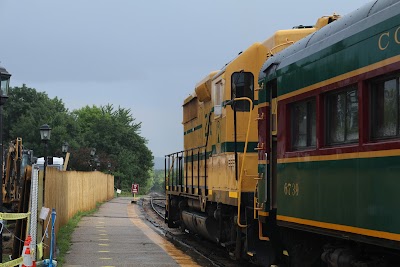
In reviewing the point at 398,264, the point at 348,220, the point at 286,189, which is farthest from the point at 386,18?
the point at 286,189

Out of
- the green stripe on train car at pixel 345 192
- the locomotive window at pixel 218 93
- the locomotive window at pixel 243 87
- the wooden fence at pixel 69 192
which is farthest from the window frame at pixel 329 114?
the wooden fence at pixel 69 192

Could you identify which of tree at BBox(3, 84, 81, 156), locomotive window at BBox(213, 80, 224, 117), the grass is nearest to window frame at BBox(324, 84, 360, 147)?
locomotive window at BBox(213, 80, 224, 117)

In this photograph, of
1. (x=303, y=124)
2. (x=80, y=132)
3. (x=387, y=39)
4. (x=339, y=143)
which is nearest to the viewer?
(x=387, y=39)

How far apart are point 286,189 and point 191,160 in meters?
10.4

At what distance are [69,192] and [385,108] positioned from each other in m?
21.4

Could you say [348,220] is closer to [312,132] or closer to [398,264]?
[398,264]

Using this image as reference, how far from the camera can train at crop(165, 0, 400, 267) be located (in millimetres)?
6055

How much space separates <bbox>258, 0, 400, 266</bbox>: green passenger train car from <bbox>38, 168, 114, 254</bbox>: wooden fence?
267 inches

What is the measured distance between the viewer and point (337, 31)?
24.4 feet

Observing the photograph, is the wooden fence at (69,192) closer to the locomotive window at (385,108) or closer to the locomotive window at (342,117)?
the locomotive window at (342,117)

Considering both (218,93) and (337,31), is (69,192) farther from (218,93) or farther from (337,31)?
(337,31)

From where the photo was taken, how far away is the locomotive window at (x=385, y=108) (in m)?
6.00

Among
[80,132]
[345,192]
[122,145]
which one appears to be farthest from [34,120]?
[345,192]

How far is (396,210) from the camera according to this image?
566cm
